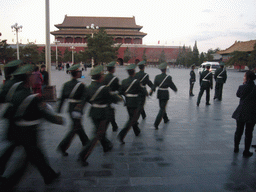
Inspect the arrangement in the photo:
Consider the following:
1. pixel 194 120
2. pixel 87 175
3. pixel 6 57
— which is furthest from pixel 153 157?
pixel 6 57

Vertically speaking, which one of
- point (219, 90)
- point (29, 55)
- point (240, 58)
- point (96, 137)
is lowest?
point (96, 137)

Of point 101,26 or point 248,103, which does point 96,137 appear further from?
point 101,26

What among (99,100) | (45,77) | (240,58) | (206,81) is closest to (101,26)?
(240,58)

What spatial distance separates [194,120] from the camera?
5852 mm

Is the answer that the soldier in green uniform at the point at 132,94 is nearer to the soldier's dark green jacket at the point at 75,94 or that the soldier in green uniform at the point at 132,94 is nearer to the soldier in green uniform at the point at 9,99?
the soldier's dark green jacket at the point at 75,94

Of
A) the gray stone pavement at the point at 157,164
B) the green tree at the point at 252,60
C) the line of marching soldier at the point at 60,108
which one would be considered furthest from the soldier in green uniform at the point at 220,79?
the green tree at the point at 252,60

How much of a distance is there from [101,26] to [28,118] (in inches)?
2003

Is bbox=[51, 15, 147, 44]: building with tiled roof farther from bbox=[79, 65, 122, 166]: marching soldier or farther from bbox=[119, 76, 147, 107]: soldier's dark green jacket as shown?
bbox=[79, 65, 122, 166]: marching soldier

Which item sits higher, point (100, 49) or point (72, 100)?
point (100, 49)

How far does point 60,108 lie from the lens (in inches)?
134

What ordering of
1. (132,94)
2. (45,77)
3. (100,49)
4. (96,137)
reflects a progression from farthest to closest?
(100,49) < (45,77) < (132,94) < (96,137)

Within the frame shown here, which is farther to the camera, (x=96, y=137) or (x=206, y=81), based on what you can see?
(x=206, y=81)

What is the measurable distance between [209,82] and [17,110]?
6.68 meters

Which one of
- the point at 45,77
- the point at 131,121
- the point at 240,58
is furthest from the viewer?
the point at 240,58
